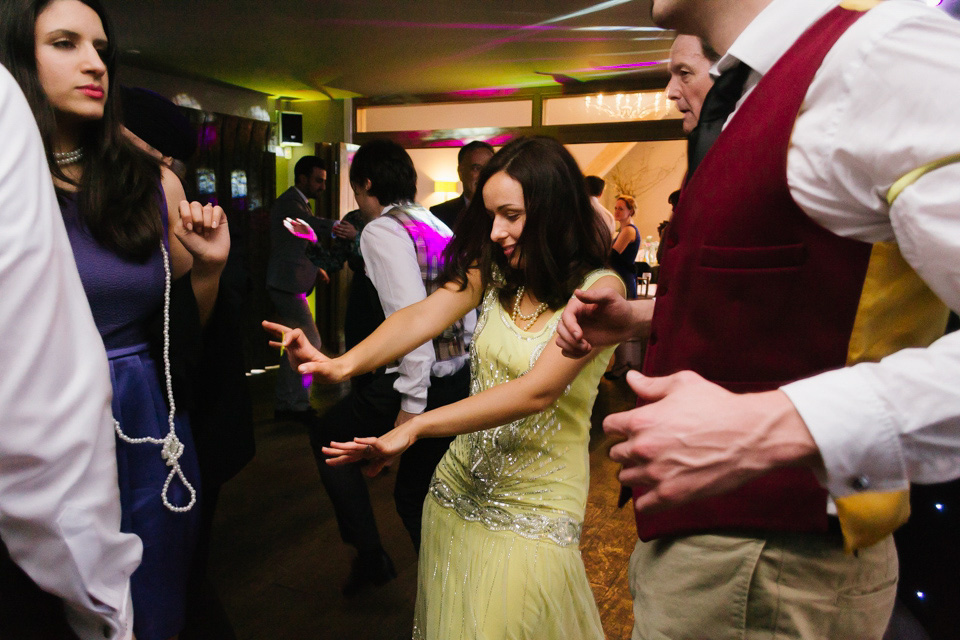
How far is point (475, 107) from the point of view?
765cm

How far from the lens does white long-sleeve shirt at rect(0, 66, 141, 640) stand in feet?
2.00

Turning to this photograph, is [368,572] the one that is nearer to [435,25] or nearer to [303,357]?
[303,357]

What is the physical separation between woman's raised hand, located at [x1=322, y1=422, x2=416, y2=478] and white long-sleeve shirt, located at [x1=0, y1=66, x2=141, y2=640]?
549 millimetres

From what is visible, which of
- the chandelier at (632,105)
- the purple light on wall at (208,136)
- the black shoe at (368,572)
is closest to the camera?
the black shoe at (368,572)

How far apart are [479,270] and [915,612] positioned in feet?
5.08

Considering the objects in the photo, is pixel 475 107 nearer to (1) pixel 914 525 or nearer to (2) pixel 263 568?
(2) pixel 263 568

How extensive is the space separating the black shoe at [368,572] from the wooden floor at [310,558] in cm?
4

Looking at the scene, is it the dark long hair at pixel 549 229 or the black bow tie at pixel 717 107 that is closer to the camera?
the black bow tie at pixel 717 107

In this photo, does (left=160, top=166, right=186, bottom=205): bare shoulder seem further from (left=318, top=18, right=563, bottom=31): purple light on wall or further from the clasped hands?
(left=318, top=18, right=563, bottom=31): purple light on wall

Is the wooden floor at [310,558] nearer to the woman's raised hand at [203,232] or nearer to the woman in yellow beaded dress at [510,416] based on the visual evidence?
the woman in yellow beaded dress at [510,416]

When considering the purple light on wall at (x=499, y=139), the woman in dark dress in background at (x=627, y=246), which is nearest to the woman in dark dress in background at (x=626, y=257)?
the woman in dark dress in background at (x=627, y=246)

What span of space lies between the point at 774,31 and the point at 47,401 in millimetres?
877

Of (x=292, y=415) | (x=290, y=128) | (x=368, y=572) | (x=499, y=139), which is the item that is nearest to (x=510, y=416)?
(x=368, y=572)

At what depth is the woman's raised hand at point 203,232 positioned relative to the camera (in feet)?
4.26
